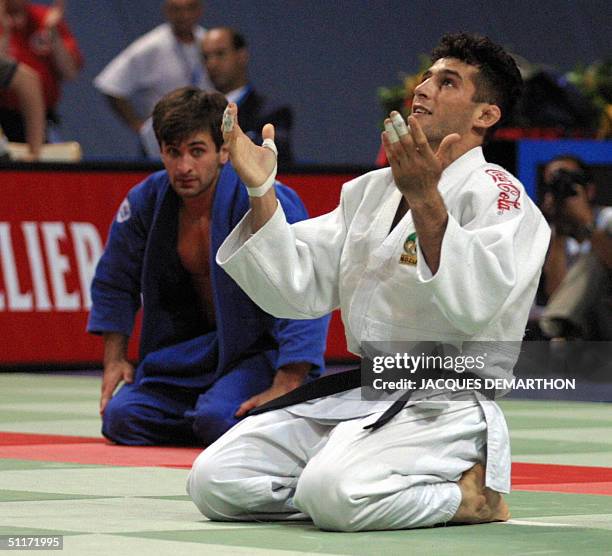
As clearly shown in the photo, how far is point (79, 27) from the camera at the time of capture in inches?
635

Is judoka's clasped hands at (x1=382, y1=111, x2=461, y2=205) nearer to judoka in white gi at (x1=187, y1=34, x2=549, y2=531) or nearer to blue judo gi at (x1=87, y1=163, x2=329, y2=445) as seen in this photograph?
judoka in white gi at (x1=187, y1=34, x2=549, y2=531)

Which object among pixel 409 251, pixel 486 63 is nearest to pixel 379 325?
pixel 409 251

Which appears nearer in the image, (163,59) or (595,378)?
(595,378)

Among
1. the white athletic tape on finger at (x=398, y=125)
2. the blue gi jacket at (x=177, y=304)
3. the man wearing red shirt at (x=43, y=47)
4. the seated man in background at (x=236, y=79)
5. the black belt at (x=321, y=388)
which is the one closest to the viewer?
the white athletic tape on finger at (x=398, y=125)

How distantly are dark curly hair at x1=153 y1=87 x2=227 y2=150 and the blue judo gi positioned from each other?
336 mm

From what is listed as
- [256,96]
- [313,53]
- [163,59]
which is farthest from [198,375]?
[313,53]

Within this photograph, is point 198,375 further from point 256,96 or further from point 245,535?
point 256,96

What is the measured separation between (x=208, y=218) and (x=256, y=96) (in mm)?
5459

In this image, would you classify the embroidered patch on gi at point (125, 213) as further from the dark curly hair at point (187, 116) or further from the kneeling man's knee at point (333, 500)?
the kneeling man's knee at point (333, 500)

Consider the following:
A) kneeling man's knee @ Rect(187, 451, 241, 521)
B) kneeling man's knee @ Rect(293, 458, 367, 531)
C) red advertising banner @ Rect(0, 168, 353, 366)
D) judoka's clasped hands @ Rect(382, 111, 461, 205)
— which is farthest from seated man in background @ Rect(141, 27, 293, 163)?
judoka's clasped hands @ Rect(382, 111, 461, 205)

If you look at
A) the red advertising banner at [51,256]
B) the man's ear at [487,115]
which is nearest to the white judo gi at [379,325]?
the man's ear at [487,115]

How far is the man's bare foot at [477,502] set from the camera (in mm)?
5102

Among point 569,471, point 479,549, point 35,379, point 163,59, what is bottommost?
point 35,379

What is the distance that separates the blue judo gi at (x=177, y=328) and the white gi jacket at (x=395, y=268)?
2029 millimetres
